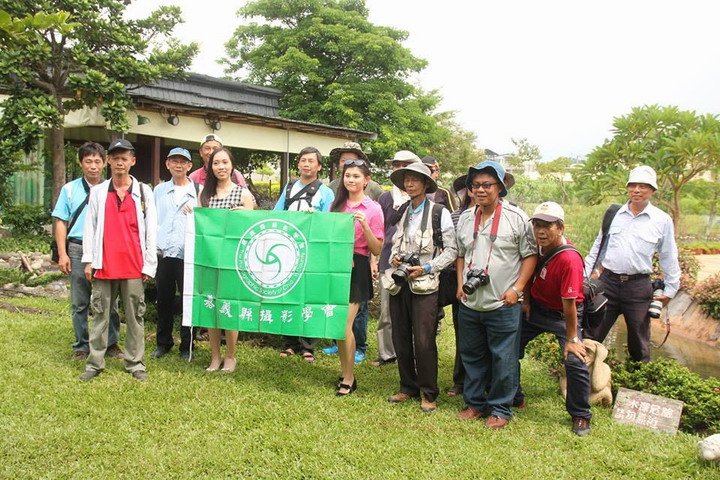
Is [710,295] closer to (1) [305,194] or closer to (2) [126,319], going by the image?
(1) [305,194]

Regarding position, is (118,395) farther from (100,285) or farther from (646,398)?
(646,398)

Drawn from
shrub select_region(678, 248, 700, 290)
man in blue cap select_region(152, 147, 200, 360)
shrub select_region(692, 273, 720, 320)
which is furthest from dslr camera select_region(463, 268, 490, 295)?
shrub select_region(678, 248, 700, 290)

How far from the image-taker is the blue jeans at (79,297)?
15.8ft

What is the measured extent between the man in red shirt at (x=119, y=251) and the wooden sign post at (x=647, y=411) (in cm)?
369

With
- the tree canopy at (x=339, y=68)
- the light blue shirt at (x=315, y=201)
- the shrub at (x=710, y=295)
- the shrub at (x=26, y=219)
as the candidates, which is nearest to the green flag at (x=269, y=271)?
the light blue shirt at (x=315, y=201)

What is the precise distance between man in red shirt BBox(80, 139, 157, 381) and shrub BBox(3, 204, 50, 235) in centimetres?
639

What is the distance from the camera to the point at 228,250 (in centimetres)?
465

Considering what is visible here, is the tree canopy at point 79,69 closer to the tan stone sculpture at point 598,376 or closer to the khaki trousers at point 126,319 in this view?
the khaki trousers at point 126,319

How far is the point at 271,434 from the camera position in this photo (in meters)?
3.65

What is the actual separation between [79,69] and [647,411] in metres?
9.16

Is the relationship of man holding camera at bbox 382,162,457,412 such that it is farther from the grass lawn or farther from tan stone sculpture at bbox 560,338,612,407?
tan stone sculpture at bbox 560,338,612,407

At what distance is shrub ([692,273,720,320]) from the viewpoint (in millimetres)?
8781

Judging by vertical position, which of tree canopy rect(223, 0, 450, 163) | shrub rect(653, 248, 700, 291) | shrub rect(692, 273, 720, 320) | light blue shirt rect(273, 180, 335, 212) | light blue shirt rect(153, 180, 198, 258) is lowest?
shrub rect(692, 273, 720, 320)

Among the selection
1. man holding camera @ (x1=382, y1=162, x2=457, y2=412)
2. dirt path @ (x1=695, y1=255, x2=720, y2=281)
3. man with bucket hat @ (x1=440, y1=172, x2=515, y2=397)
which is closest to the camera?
man holding camera @ (x1=382, y1=162, x2=457, y2=412)
